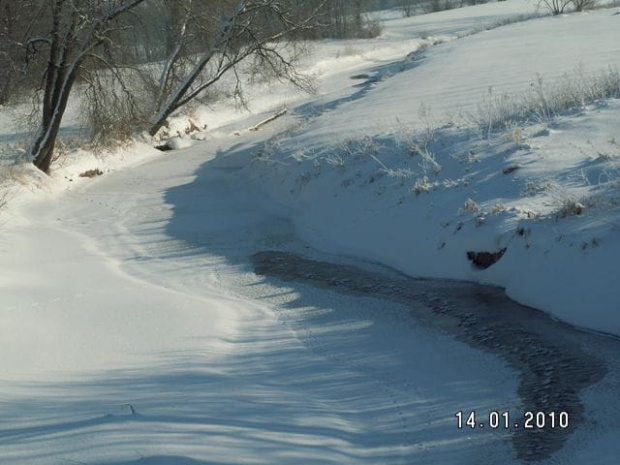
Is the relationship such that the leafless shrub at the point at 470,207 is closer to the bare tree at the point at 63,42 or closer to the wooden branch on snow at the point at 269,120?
the bare tree at the point at 63,42

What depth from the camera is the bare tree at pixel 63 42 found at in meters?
16.3

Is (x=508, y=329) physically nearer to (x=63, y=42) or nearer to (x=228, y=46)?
(x=63, y=42)

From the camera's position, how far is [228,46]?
74.0 ft

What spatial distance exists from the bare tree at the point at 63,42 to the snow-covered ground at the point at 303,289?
102cm

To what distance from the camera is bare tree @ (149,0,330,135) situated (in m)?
21.4

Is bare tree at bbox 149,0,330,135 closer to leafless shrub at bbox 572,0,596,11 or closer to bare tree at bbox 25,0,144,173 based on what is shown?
bare tree at bbox 25,0,144,173

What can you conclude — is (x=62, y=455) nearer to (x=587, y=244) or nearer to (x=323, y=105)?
(x=587, y=244)

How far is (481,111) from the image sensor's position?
1409cm

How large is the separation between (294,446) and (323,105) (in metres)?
17.9

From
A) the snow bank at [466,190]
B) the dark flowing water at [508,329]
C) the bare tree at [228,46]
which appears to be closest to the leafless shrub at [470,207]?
the snow bank at [466,190]

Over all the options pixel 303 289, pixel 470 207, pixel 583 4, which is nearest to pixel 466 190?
pixel 470 207

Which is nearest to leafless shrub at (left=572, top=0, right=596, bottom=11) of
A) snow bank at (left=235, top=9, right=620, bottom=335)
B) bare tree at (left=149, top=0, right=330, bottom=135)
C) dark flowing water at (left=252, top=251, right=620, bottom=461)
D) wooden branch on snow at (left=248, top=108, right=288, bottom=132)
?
bare tree at (left=149, top=0, right=330, bottom=135)

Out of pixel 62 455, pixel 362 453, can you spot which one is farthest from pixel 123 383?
pixel 362 453

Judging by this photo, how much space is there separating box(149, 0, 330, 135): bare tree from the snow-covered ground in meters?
4.31
